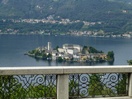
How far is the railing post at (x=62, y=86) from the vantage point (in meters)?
5.94

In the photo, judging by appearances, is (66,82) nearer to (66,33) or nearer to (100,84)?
(100,84)

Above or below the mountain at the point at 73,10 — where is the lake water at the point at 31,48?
below

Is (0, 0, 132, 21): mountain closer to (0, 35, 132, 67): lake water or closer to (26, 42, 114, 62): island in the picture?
(0, 35, 132, 67): lake water

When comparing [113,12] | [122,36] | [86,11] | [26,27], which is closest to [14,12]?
[26,27]

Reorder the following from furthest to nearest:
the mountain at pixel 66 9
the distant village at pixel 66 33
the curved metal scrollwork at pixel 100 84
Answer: the mountain at pixel 66 9 → the distant village at pixel 66 33 → the curved metal scrollwork at pixel 100 84

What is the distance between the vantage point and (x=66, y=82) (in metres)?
5.97

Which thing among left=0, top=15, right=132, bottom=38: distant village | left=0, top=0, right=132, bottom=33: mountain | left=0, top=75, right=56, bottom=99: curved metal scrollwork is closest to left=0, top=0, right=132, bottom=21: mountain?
left=0, top=0, right=132, bottom=33: mountain

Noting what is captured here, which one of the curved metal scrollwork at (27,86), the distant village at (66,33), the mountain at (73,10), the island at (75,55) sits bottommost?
the island at (75,55)

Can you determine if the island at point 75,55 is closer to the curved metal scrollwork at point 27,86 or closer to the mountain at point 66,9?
the curved metal scrollwork at point 27,86

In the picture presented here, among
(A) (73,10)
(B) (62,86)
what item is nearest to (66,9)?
(A) (73,10)

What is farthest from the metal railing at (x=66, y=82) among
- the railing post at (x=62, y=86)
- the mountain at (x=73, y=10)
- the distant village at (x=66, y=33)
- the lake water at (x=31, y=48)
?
the mountain at (x=73, y=10)

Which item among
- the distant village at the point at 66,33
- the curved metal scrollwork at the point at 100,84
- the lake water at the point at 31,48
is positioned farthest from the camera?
the distant village at the point at 66,33

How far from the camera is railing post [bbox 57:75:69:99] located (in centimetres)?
594

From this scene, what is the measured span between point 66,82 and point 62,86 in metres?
0.10
